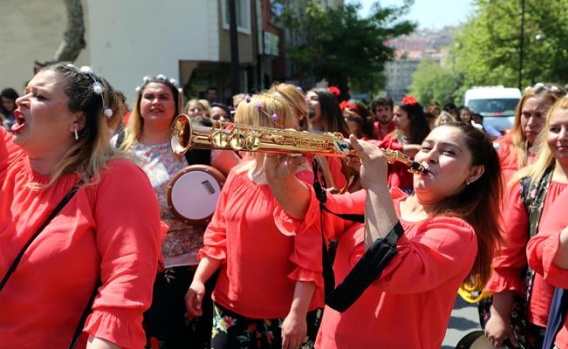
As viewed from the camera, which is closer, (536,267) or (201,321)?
(536,267)

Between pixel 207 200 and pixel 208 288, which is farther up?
pixel 207 200

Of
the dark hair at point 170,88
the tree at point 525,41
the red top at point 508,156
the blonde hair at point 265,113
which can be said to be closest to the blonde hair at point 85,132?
the blonde hair at point 265,113

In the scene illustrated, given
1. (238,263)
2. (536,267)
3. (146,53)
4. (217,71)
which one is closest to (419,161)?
(536,267)

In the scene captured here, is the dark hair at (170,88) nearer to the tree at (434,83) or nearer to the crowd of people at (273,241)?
the crowd of people at (273,241)

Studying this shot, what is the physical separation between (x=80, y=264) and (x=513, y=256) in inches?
83.3

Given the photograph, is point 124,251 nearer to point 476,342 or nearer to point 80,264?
point 80,264

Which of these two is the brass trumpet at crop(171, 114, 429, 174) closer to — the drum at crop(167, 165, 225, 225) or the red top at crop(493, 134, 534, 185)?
the drum at crop(167, 165, 225, 225)

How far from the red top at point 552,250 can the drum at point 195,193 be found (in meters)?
1.94

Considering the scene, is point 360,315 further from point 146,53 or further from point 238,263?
point 146,53

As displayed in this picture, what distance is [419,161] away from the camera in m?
2.63

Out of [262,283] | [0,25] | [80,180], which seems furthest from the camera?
[0,25]

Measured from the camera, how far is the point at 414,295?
2455 millimetres

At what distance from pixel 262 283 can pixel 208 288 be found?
55 cm

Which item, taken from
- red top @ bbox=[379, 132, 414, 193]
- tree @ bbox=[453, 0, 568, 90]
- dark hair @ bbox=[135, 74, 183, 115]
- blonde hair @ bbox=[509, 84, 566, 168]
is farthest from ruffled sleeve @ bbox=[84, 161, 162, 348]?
tree @ bbox=[453, 0, 568, 90]
